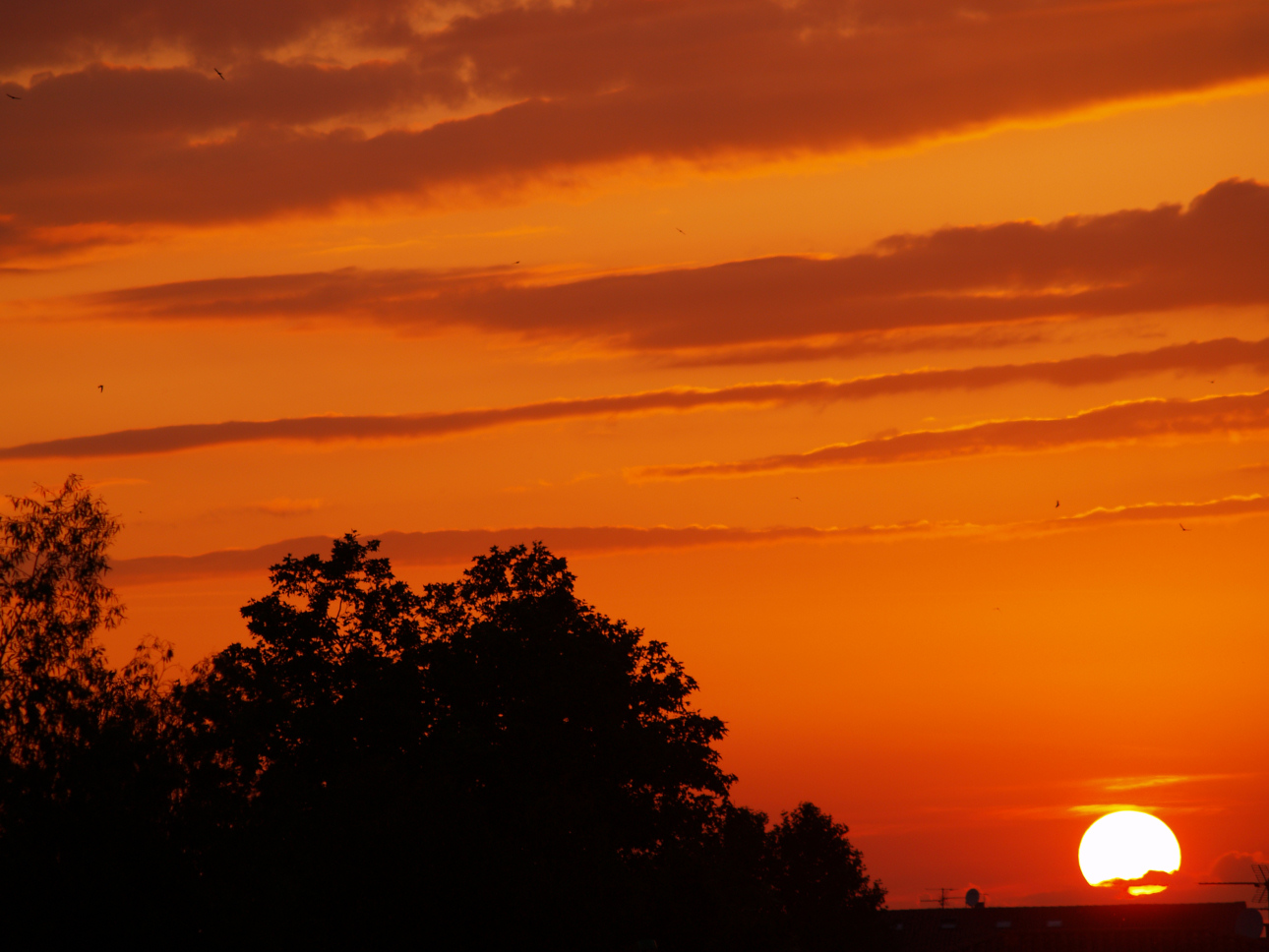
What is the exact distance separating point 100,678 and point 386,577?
12488mm

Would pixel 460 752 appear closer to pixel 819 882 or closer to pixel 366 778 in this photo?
pixel 366 778

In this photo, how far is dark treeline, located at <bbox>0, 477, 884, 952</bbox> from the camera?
43.0 meters

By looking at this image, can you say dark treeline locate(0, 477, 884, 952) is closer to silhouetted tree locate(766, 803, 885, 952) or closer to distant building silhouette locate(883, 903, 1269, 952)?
distant building silhouette locate(883, 903, 1269, 952)

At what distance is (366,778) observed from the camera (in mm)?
49406

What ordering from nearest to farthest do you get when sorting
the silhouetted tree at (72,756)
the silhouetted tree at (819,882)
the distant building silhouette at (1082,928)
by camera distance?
the silhouetted tree at (72,756)
the distant building silhouette at (1082,928)
the silhouetted tree at (819,882)

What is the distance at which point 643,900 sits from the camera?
4888cm

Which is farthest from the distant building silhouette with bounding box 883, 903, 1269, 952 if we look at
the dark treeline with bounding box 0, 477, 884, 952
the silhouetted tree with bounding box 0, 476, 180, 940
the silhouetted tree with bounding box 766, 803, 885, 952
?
the silhouetted tree with bounding box 0, 476, 180, 940

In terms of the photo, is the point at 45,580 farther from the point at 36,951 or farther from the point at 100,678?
the point at 36,951

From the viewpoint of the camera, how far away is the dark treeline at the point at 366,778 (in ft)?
141

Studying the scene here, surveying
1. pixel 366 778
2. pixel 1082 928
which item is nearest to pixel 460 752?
pixel 366 778

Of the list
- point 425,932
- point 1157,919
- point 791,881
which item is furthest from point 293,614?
point 1157,919

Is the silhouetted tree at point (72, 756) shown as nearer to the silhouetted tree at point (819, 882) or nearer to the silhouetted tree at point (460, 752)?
the silhouetted tree at point (460, 752)

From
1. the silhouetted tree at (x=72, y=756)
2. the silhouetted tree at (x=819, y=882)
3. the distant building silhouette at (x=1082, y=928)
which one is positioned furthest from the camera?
the silhouetted tree at (x=819, y=882)

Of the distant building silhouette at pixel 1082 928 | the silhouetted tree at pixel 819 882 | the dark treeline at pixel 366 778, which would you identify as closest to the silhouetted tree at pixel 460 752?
the dark treeline at pixel 366 778
